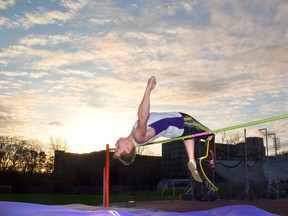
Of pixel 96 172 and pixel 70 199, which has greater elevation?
pixel 96 172

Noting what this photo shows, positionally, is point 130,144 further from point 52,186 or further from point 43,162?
point 43,162

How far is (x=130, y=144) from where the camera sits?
483 cm

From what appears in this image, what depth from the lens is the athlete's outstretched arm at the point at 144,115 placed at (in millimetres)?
4145

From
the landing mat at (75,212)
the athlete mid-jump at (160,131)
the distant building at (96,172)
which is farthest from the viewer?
the distant building at (96,172)

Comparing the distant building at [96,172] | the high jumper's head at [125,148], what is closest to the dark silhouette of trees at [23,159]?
the distant building at [96,172]

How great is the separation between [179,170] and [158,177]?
7.44 metres

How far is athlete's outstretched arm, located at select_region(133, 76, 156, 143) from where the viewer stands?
13.6 ft

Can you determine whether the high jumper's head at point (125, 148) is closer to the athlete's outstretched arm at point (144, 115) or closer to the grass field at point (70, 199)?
the athlete's outstretched arm at point (144, 115)

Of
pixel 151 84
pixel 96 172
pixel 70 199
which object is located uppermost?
pixel 151 84

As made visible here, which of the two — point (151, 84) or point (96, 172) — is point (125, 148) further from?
point (96, 172)

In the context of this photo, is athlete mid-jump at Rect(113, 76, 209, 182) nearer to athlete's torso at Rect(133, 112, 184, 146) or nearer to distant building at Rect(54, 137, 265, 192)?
athlete's torso at Rect(133, 112, 184, 146)

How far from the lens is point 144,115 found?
420 centimetres

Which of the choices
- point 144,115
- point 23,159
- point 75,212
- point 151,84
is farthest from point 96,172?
point 151,84

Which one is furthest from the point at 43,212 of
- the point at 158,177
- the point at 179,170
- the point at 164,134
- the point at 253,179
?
the point at 179,170
